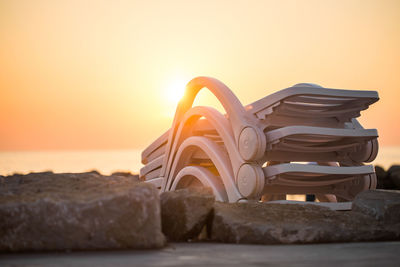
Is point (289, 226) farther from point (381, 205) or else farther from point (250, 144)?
point (250, 144)

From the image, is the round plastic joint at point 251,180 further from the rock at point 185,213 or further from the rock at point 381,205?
the rock at point 185,213

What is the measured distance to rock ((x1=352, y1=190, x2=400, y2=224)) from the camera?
269 inches

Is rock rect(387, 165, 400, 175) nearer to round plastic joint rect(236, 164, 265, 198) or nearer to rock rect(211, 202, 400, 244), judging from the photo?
round plastic joint rect(236, 164, 265, 198)

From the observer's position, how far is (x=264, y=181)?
1284cm

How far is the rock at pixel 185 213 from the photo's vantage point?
6.09 metres

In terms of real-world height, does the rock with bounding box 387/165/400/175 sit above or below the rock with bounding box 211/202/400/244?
above

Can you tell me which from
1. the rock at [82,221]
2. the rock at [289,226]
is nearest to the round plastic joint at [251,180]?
the rock at [289,226]

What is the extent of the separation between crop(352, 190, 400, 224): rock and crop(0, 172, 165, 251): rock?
10.9ft

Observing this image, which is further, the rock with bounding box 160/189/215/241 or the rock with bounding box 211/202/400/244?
the rock with bounding box 160/189/215/241

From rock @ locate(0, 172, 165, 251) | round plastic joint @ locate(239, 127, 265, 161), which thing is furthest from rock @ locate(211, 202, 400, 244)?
round plastic joint @ locate(239, 127, 265, 161)

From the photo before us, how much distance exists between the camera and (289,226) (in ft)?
19.8

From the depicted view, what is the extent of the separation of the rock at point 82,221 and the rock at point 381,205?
3.31 meters

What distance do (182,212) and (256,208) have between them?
51.6 inches

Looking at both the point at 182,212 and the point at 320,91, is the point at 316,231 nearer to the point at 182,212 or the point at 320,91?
the point at 182,212
